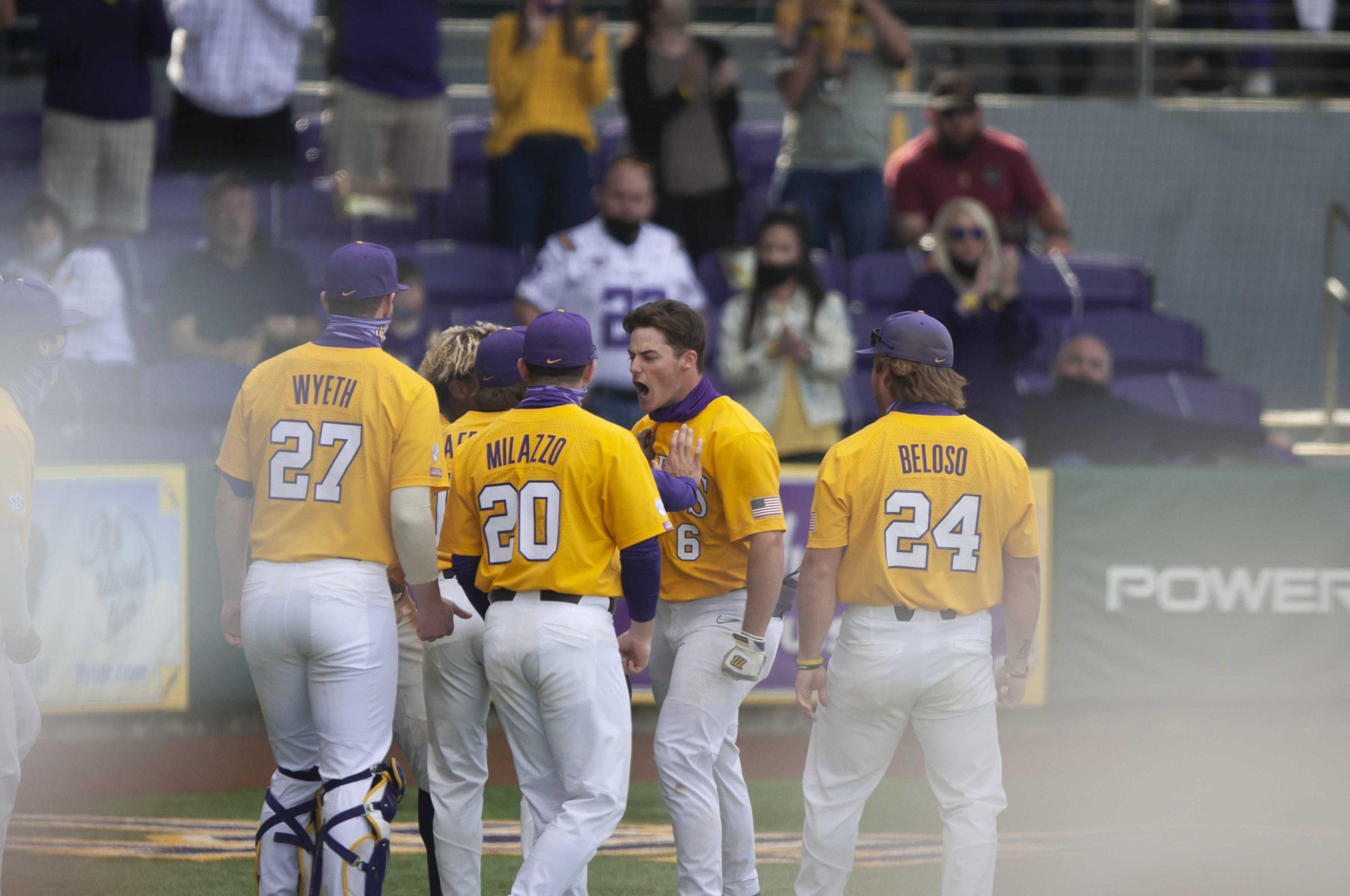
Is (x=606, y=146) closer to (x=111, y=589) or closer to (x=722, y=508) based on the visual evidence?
(x=111, y=589)

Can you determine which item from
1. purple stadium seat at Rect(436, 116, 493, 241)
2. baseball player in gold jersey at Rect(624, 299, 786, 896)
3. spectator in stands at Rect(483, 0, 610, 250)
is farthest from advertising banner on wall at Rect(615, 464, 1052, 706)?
purple stadium seat at Rect(436, 116, 493, 241)

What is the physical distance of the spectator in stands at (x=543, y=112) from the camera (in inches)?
406

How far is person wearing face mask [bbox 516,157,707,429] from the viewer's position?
8992 mm

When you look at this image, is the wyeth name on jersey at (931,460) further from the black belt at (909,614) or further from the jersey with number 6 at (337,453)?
the jersey with number 6 at (337,453)

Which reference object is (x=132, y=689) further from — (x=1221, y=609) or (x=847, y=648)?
(x=1221, y=609)

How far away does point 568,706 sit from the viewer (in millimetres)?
4340

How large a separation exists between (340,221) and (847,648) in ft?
25.5

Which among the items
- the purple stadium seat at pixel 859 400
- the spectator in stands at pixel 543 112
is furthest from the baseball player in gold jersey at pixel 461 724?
the spectator in stands at pixel 543 112

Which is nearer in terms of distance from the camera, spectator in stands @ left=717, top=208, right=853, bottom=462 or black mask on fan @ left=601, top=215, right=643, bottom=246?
spectator in stands @ left=717, top=208, right=853, bottom=462

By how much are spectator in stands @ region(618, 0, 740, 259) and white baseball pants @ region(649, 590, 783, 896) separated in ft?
19.5

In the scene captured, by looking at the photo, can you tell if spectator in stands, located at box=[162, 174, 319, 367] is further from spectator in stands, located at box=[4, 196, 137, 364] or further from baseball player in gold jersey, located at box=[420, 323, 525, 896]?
baseball player in gold jersey, located at box=[420, 323, 525, 896]

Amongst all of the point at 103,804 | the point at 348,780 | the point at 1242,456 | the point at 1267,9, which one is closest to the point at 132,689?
the point at 103,804

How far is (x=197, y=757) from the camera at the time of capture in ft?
25.9

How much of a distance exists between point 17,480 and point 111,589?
367cm
